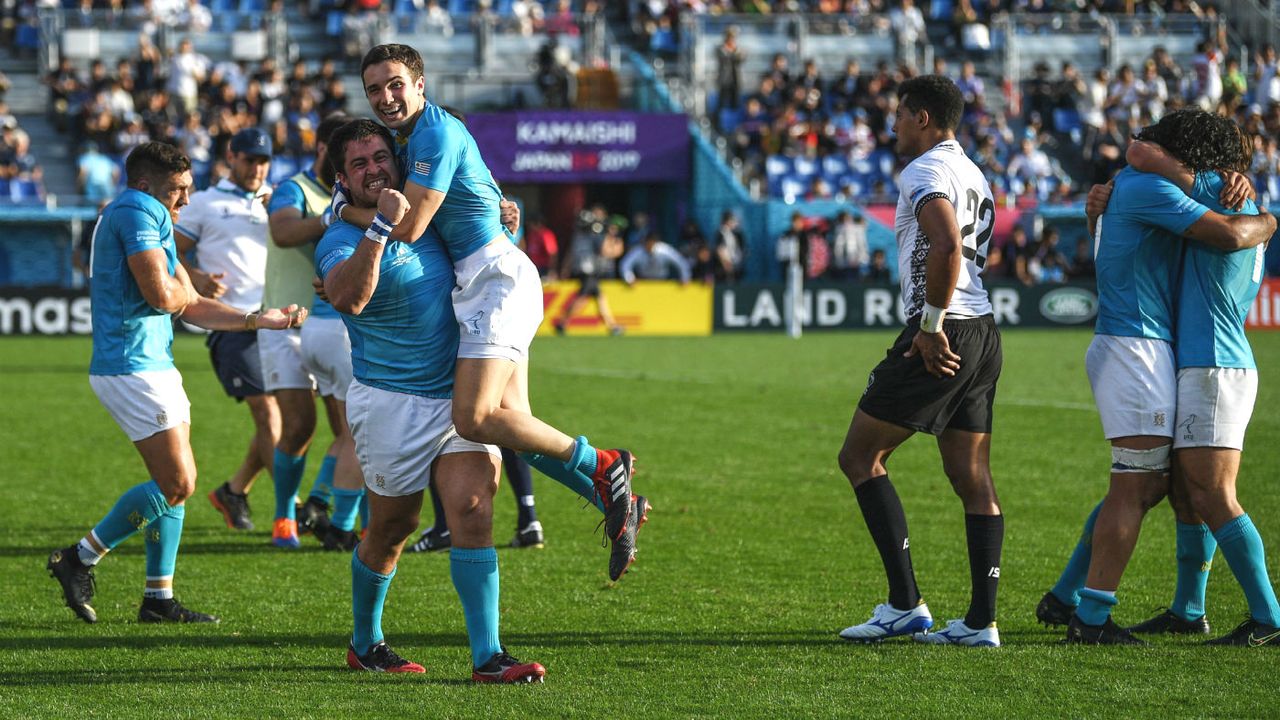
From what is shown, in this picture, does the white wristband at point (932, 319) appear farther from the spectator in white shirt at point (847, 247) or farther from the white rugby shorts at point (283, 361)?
the spectator in white shirt at point (847, 247)

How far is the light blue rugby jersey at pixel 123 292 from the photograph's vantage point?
6.56 metres

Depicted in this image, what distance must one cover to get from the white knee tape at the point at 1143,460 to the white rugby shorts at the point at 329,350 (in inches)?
160

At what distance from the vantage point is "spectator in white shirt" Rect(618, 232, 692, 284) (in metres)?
29.1

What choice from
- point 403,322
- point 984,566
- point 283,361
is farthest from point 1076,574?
point 283,361

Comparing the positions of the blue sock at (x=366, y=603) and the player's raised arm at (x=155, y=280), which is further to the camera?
the player's raised arm at (x=155, y=280)

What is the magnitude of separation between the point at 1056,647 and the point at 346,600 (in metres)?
3.18

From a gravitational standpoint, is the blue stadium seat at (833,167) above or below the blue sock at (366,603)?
below

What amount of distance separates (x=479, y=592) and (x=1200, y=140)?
10.6 ft

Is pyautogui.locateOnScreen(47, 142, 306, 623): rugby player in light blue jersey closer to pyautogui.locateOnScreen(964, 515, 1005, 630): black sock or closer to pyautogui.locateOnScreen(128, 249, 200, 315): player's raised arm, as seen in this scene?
pyautogui.locateOnScreen(128, 249, 200, 315): player's raised arm

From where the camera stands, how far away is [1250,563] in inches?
241

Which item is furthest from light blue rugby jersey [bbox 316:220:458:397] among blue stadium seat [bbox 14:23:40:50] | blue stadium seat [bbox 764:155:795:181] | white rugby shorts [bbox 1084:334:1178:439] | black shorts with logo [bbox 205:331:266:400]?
blue stadium seat [bbox 14:23:40:50]

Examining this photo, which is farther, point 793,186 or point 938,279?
point 793,186

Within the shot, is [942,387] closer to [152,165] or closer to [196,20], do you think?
[152,165]

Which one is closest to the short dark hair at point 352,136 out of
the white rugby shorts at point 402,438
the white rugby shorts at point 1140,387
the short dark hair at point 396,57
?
the short dark hair at point 396,57
